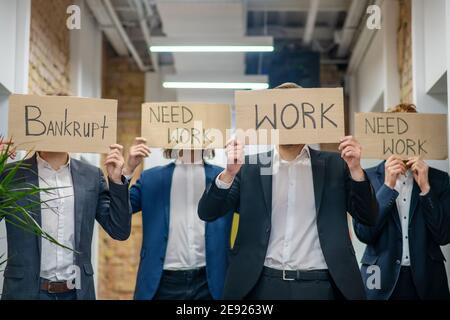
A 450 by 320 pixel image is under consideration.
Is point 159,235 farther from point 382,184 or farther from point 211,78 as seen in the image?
point 211,78

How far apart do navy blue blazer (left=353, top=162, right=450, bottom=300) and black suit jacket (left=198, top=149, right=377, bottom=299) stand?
0.43m

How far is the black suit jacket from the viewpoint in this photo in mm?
2418

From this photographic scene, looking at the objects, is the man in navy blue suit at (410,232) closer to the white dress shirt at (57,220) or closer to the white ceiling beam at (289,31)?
the white dress shirt at (57,220)

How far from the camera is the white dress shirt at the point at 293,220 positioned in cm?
242

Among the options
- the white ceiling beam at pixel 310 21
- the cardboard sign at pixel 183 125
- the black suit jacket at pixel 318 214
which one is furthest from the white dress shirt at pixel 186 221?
the white ceiling beam at pixel 310 21

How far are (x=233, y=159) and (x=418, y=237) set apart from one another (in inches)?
41.3

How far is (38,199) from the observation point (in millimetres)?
2607

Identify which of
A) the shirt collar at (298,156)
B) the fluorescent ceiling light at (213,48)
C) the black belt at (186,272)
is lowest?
the black belt at (186,272)

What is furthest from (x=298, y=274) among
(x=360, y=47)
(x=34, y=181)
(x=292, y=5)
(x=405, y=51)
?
(x=360, y=47)

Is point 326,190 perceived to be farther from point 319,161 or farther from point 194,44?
point 194,44

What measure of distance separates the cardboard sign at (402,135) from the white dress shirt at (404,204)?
132 mm

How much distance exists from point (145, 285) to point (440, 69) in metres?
1.77

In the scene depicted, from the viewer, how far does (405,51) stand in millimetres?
4590

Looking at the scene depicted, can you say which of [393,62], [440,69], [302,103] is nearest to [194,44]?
[393,62]
